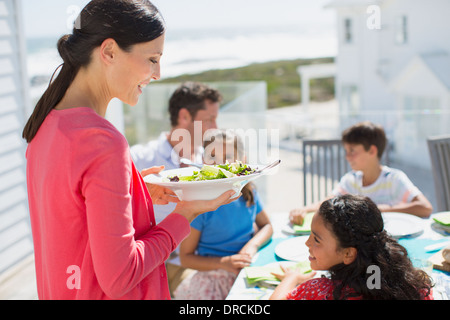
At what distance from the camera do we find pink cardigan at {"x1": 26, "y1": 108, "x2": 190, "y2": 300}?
2.95 ft

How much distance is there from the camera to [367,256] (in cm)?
151

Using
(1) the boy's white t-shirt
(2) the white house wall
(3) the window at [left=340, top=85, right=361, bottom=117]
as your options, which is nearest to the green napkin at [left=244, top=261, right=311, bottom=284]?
(1) the boy's white t-shirt

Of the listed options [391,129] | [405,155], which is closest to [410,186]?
[391,129]

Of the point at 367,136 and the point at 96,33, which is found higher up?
the point at 96,33

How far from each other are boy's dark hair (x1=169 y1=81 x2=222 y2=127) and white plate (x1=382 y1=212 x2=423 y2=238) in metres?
1.32

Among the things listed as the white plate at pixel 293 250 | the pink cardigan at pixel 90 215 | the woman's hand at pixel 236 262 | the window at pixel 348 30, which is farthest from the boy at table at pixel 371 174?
the window at pixel 348 30

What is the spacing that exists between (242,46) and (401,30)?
23.0 m

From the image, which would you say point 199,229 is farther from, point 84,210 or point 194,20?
point 194,20

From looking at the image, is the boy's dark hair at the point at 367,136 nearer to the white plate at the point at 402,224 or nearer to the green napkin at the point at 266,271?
the white plate at the point at 402,224

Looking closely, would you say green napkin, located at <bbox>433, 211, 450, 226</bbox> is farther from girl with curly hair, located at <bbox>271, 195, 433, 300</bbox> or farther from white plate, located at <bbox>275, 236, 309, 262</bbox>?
girl with curly hair, located at <bbox>271, 195, 433, 300</bbox>

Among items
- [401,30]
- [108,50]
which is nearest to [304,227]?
[108,50]

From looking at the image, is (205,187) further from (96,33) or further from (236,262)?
(236,262)

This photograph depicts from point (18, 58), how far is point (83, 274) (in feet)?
11.5

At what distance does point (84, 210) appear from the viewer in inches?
37.5
